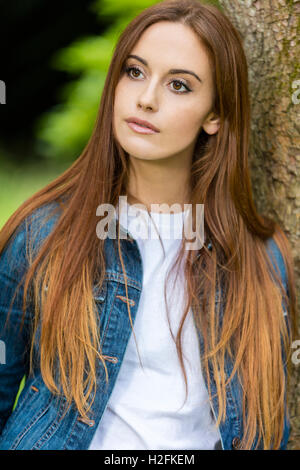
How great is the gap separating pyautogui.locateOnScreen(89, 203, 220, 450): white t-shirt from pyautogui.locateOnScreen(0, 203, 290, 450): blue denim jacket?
4cm

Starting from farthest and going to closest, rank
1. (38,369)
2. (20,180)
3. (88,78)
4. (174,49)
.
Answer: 1. (20,180)
2. (88,78)
3. (38,369)
4. (174,49)

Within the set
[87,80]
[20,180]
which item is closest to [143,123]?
[87,80]

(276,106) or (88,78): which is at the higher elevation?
(88,78)

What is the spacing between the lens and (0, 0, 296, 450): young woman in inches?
65.9

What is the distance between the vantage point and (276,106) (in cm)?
191

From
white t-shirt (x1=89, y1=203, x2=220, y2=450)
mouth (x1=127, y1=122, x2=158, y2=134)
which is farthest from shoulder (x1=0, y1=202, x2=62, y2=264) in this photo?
mouth (x1=127, y1=122, x2=158, y2=134)

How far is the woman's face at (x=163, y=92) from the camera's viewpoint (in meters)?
1.66

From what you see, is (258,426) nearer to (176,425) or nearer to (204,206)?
(176,425)

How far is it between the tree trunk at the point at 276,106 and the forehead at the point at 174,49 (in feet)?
1.08

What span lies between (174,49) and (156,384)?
999 mm

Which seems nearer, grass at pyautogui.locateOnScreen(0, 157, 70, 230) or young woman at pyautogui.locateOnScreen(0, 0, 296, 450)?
young woman at pyautogui.locateOnScreen(0, 0, 296, 450)

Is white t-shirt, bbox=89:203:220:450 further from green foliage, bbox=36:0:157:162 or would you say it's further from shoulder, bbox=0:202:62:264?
green foliage, bbox=36:0:157:162

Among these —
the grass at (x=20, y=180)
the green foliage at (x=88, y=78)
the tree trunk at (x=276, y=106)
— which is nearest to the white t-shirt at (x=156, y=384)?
the tree trunk at (x=276, y=106)

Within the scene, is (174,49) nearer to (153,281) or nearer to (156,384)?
(153,281)
